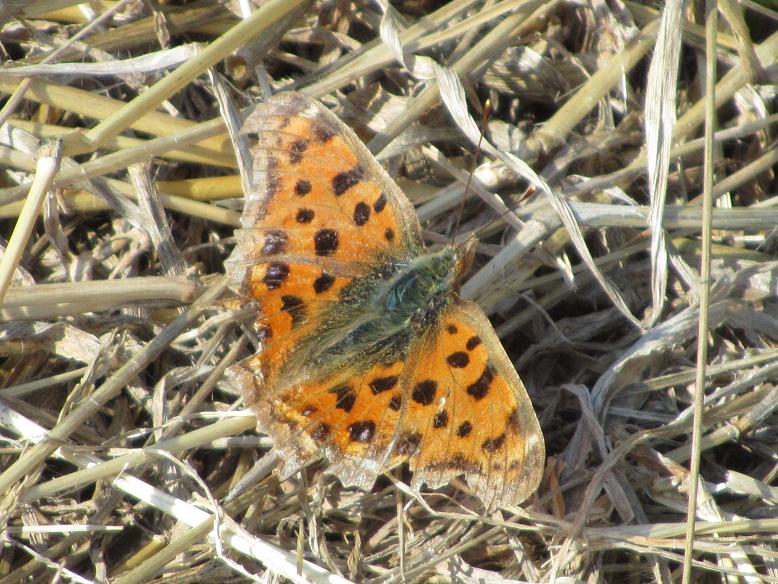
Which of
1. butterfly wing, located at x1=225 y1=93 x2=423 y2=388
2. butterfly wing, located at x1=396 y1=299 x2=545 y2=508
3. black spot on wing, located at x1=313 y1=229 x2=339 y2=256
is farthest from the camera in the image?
black spot on wing, located at x1=313 y1=229 x2=339 y2=256

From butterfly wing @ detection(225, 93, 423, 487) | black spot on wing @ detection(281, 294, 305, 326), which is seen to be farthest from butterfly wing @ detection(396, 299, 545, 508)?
black spot on wing @ detection(281, 294, 305, 326)

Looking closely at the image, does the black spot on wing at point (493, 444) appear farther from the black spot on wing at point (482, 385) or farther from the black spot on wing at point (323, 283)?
the black spot on wing at point (323, 283)

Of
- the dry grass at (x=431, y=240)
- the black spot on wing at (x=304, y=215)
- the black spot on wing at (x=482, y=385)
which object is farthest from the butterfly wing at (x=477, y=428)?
the black spot on wing at (x=304, y=215)

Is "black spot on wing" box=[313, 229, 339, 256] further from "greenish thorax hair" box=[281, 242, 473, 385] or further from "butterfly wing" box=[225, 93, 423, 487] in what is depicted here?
"greenish thorax hair" box=[281, 242, 473, 385]

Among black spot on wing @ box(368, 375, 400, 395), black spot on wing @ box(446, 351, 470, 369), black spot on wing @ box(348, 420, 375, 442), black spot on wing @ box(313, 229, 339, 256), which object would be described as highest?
black spot on wing @ box(313, 229, 339, 256)

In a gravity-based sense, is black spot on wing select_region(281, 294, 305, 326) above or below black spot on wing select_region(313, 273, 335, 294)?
below

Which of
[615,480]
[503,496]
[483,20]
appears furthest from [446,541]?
[483,20]
